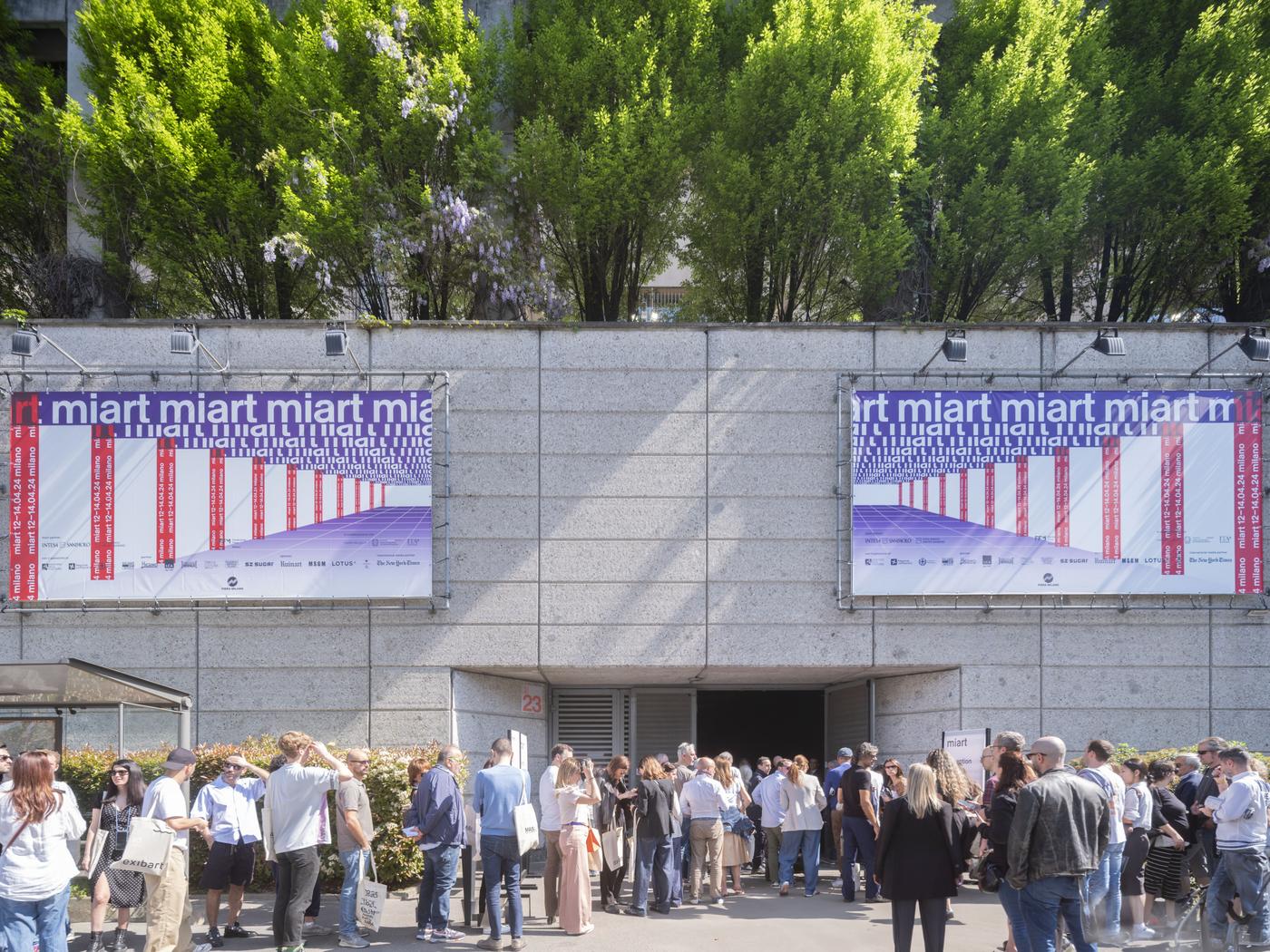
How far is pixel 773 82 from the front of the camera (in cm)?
1642

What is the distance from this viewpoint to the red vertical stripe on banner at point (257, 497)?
47.8 ft

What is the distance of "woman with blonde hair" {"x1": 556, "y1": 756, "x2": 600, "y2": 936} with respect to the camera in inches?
388

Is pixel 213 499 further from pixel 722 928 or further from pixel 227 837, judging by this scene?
pixel 722 928

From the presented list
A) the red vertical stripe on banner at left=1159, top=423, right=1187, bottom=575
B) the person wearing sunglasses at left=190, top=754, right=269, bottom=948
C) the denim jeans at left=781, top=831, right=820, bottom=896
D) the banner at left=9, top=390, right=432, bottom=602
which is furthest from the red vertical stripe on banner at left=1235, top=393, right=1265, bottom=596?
the person wearing sunglasses at left=190, top=754, right=269, bottom=948

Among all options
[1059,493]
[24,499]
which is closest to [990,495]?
[1059,493]

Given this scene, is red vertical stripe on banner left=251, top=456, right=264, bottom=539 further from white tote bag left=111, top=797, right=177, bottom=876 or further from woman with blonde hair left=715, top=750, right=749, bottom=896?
white tote bag left=111, top=797, right=177, bottom=876

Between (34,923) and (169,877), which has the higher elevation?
(34,923)

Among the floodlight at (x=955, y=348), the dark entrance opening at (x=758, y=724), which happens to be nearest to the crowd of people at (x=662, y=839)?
the floodlight at (x=955, y=348)

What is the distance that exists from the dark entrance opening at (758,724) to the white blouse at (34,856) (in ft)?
43.5

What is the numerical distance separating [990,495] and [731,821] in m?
5.44

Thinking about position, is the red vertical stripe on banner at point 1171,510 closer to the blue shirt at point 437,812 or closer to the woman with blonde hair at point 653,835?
the woman with blonde hair at point 653,835

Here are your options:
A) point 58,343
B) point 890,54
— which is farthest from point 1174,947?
point 58,343

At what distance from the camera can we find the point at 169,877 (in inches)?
328

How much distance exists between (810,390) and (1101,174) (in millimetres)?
5667
